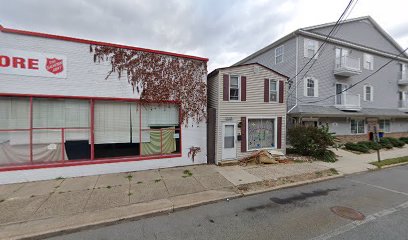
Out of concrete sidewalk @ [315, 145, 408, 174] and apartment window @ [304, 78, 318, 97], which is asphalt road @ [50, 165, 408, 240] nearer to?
concrete sidewalk @ [315, 145, 408, 174]

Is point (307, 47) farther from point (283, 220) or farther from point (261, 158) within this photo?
point (283, 220)

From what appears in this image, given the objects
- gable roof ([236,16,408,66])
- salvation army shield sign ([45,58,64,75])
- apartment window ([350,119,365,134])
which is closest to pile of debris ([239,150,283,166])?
salvation army shield sign ([45,58,64,75])

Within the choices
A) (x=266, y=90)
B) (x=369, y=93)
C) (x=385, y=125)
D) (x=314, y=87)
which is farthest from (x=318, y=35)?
(x=385, y=125)

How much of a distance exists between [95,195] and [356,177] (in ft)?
33.7

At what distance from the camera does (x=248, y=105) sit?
1002 centimetres

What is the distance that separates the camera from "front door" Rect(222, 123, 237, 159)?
9.45 m

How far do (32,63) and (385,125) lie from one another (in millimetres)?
29775

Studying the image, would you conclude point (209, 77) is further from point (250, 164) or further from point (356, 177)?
point (356, 177)

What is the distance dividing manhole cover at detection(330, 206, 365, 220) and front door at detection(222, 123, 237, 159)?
510 centimetres

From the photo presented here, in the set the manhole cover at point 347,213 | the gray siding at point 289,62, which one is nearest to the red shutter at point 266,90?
the gray siding at point 289,62

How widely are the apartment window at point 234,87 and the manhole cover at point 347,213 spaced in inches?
248

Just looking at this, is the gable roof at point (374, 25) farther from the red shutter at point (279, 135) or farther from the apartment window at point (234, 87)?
the apartment window at point (234, 87)

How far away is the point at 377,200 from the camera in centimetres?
554

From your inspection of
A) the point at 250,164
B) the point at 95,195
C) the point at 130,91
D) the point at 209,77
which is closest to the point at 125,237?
the point at 95,195
